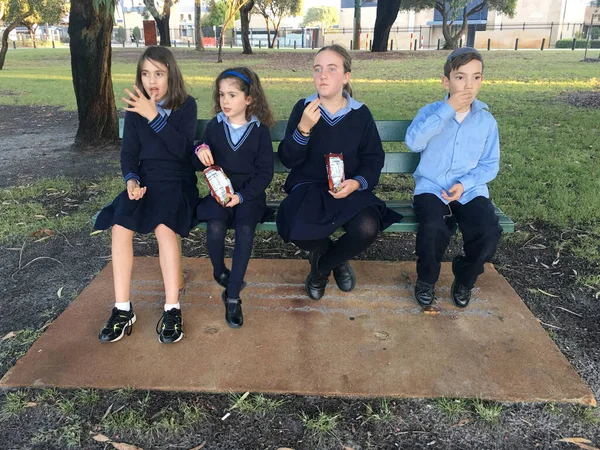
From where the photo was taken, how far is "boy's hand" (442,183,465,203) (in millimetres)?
2959

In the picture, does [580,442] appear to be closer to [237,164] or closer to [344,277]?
[344,277]

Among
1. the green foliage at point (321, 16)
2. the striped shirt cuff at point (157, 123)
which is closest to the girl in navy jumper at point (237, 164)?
the striped shirt cuff at point (157, 123)

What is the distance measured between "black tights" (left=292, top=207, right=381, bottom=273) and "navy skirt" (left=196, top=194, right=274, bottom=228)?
0.30 metres

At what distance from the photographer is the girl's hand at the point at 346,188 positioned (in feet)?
9.25

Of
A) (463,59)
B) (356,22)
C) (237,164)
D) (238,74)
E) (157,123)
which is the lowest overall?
(237,164)

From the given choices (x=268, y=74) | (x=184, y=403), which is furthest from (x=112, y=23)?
(x=268, y=74)

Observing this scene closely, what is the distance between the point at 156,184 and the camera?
116 inches

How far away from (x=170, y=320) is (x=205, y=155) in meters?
0.93

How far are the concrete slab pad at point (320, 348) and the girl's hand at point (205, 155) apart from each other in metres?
0.88

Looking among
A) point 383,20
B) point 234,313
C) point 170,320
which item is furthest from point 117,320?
point 383,20

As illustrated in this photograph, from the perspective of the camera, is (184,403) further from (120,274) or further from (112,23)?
(112,23)

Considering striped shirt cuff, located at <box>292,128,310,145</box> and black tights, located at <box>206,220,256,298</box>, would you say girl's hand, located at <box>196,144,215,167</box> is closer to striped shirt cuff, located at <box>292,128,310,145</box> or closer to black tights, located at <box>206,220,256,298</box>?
black tights, located at <box>206,220,256,298</box>

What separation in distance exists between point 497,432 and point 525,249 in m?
2.13

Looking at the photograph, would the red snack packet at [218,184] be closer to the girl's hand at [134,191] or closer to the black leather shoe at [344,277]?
the girl's hand at [134,191]
